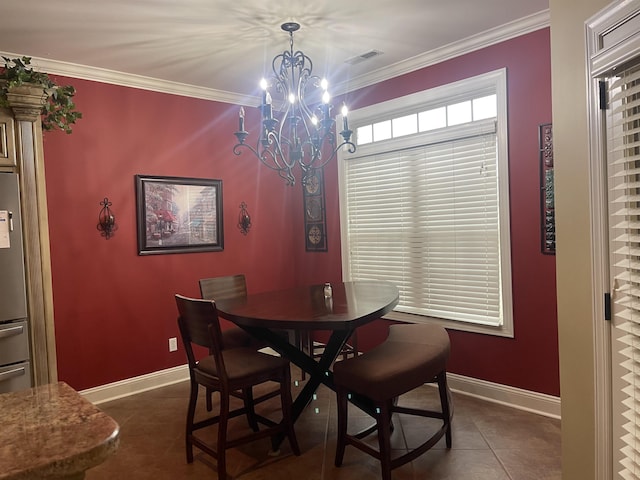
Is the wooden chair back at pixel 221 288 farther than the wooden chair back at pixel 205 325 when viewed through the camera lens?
Yes

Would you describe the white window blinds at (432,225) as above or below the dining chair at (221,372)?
above

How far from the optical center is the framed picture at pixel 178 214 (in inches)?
151

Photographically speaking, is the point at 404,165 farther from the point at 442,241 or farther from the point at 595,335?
the point at 595,335

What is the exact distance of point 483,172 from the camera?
3.34 metres

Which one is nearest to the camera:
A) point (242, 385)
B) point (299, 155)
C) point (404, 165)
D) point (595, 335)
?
point (595, 335)

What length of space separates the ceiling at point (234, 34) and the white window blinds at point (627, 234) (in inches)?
60.3

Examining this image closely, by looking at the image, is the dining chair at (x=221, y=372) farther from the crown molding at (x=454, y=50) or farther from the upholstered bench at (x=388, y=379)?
the crown molding at (x=454, y=50)

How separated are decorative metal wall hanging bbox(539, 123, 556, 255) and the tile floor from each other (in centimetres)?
120

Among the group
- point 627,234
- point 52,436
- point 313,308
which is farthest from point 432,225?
point 52,436

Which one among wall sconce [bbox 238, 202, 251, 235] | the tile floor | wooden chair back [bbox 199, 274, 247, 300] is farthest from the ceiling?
the tile floor

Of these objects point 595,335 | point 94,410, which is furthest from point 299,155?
point 94,410

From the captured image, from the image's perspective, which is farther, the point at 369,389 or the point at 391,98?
the point at 391,98

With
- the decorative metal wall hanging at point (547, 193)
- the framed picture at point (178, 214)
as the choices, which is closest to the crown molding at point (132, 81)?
the framed picture at point (178, 214)

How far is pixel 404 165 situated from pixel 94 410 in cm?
327
